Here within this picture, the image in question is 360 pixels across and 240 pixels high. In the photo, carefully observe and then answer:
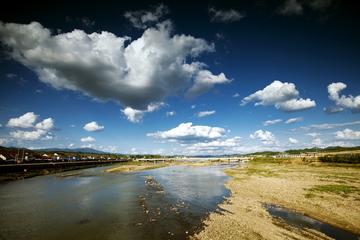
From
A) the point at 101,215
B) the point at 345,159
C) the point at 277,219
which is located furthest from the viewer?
the point at 345,159

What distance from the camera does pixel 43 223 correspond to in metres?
Result: 21.7

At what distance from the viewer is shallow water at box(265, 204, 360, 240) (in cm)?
1868

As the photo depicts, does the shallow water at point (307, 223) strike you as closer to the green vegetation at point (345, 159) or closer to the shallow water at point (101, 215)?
the shallow water at point (101, 215)

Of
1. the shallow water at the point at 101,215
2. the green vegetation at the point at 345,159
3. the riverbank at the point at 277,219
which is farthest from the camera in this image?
the green vegetation at the point at 345,159

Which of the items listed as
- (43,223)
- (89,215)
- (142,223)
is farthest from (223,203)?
(43,223)

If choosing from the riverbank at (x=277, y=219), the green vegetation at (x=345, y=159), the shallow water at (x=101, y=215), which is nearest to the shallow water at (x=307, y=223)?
the riverbank at (x=277, y=219)

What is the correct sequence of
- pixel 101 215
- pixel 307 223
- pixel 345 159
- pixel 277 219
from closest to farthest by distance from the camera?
1. pixel 307 223
2. pixel 277 219
3. pixel 101 215
4. pixel 345 159

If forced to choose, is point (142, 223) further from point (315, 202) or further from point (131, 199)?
point (315, 202)

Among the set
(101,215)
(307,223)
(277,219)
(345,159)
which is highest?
(345,159)

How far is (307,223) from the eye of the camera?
853 inches

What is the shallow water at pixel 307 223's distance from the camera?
18.7 m

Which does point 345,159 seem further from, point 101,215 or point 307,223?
point 101,215

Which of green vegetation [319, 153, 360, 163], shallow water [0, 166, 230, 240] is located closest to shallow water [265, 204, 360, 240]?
shallow water [0, 166, 230, 240]

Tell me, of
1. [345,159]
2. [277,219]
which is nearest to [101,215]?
[277,219]
